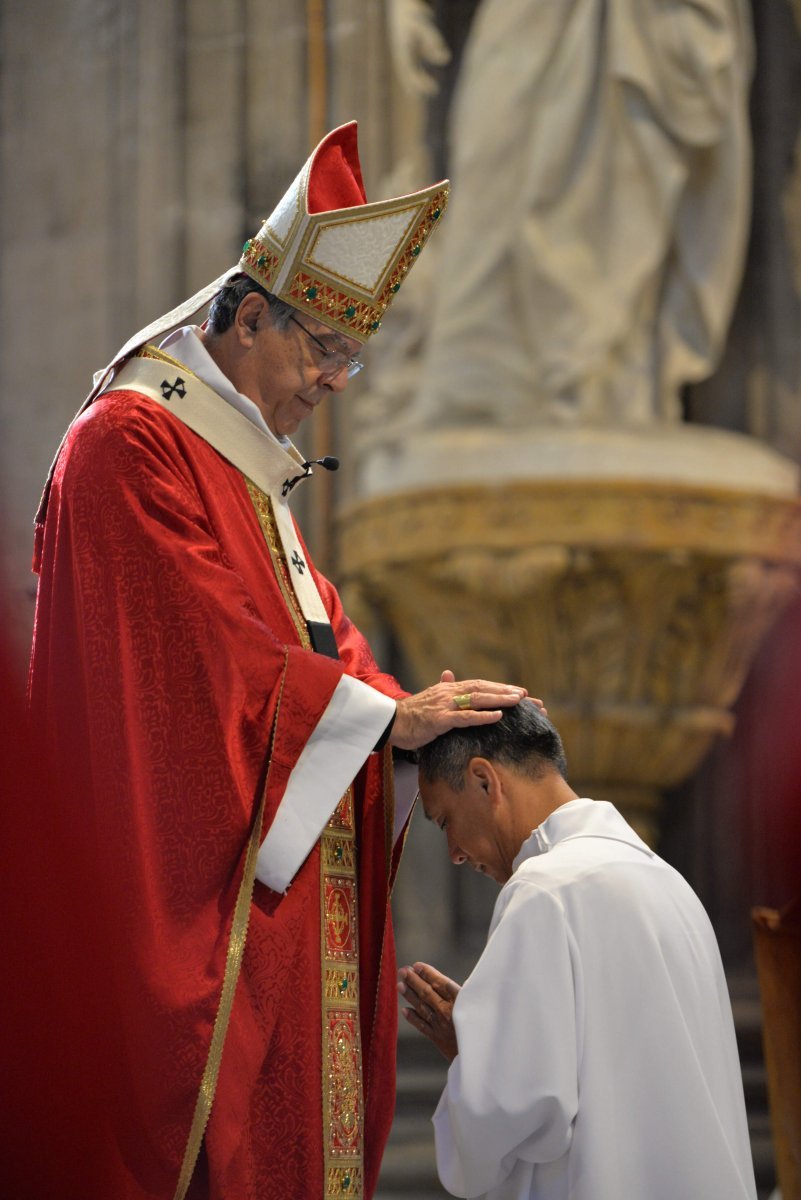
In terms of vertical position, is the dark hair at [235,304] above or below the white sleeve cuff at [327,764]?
above

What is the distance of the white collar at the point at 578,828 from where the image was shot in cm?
261

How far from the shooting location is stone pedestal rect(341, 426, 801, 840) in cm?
543

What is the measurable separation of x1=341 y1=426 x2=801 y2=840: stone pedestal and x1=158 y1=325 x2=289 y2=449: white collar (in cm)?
236

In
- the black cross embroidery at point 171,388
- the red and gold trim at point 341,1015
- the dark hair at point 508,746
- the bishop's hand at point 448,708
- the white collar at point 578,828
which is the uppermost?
the black cross embroidery at point 171,388

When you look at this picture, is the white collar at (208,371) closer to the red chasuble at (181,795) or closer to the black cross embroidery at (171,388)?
the black cross embroidery at (171,388)

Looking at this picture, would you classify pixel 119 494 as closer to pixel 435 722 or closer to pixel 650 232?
pixel 435 722

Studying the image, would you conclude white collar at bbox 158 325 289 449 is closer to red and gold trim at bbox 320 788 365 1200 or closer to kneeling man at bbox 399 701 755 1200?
red and gold trim at bbox 320 788 365 1200

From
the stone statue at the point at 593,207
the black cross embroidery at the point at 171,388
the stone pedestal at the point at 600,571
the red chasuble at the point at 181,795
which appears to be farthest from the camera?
the stone statue at the point at 593,207

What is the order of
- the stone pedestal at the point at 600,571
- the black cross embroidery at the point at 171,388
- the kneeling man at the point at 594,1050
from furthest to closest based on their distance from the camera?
the stone pedestal at the point at 600,571
the black cross embroidery at the point at 171,388
the kneeling man at the point at 594,1050

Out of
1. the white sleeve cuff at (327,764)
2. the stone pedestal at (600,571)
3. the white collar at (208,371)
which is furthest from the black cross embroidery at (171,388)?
the stone pedestal at (600,571)

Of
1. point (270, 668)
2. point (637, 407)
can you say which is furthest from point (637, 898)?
point (637, 407)

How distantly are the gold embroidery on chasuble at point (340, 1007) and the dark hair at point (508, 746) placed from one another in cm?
29

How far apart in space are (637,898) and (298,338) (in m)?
1.18

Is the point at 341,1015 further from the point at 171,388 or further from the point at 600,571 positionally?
the point at 600,571
